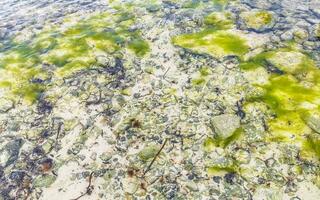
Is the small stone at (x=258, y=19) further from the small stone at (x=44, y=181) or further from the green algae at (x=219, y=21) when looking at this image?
the small stone at (x=44, y=181)

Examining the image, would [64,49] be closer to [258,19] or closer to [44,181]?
[44,181]

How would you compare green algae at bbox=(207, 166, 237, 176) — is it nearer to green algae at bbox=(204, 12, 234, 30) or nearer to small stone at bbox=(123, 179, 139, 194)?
small stone at bbox=(123, 179, 139, 194)

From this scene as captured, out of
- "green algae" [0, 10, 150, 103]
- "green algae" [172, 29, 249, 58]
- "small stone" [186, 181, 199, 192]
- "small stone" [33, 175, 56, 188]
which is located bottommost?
"small stone" [33, 175, 56, 188]

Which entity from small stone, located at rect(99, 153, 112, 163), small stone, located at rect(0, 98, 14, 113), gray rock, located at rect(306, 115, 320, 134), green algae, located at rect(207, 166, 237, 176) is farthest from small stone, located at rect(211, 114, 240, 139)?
small stone, located at rect(0, 98, 14, 113)

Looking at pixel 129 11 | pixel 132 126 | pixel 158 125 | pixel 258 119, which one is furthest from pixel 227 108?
pixel 129 11

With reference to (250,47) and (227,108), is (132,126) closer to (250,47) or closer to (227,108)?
(227,108)

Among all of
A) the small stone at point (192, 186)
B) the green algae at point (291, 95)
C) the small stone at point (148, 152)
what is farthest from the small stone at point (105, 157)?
the green algae at point (291, 95)

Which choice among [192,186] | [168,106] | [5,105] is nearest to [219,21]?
[168,106]

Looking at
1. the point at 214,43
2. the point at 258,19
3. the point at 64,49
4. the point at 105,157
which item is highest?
the point at 258,19
